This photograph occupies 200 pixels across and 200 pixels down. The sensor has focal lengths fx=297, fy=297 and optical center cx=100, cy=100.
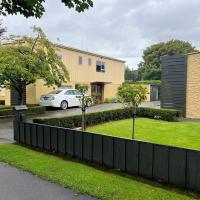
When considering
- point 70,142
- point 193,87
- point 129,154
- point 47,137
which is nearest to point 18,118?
point 47,137

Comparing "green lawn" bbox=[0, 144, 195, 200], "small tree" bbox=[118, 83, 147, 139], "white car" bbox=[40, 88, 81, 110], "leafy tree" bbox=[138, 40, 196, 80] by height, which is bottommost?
"green lawn" bbox=[0, 144, 195, 200]

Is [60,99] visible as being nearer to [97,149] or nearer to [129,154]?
[97,149]

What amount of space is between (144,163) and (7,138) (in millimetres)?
7151

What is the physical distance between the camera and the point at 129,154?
23.1 feet

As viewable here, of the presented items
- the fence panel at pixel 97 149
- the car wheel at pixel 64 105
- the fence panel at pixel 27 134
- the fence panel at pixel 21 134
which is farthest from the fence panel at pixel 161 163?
the car wheel at pixel 64 105

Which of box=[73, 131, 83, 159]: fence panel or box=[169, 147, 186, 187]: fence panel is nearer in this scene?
box=[169, 147, 186, 187]: fence panel

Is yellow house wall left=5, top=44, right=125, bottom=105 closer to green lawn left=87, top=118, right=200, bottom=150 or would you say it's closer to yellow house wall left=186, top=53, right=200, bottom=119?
green lawn left=87, top=118, right=200, bottom=150

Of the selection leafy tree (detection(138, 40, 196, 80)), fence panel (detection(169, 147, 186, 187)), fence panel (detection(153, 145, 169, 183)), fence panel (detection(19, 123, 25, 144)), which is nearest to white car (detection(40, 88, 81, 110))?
fence panel (detection(19, 123, 25, 144))

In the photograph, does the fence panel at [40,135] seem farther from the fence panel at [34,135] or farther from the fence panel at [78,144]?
the fence panel at [78,144]

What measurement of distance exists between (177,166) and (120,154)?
1.59 m

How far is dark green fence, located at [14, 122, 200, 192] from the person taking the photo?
19.6ft

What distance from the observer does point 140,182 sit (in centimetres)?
662

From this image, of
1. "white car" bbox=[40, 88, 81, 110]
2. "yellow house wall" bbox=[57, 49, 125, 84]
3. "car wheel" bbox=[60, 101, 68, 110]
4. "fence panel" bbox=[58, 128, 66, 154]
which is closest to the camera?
"fence panel" bbox=[58, 128, 66, 154]

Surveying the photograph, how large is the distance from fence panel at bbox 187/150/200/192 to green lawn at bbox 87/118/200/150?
5399mm
